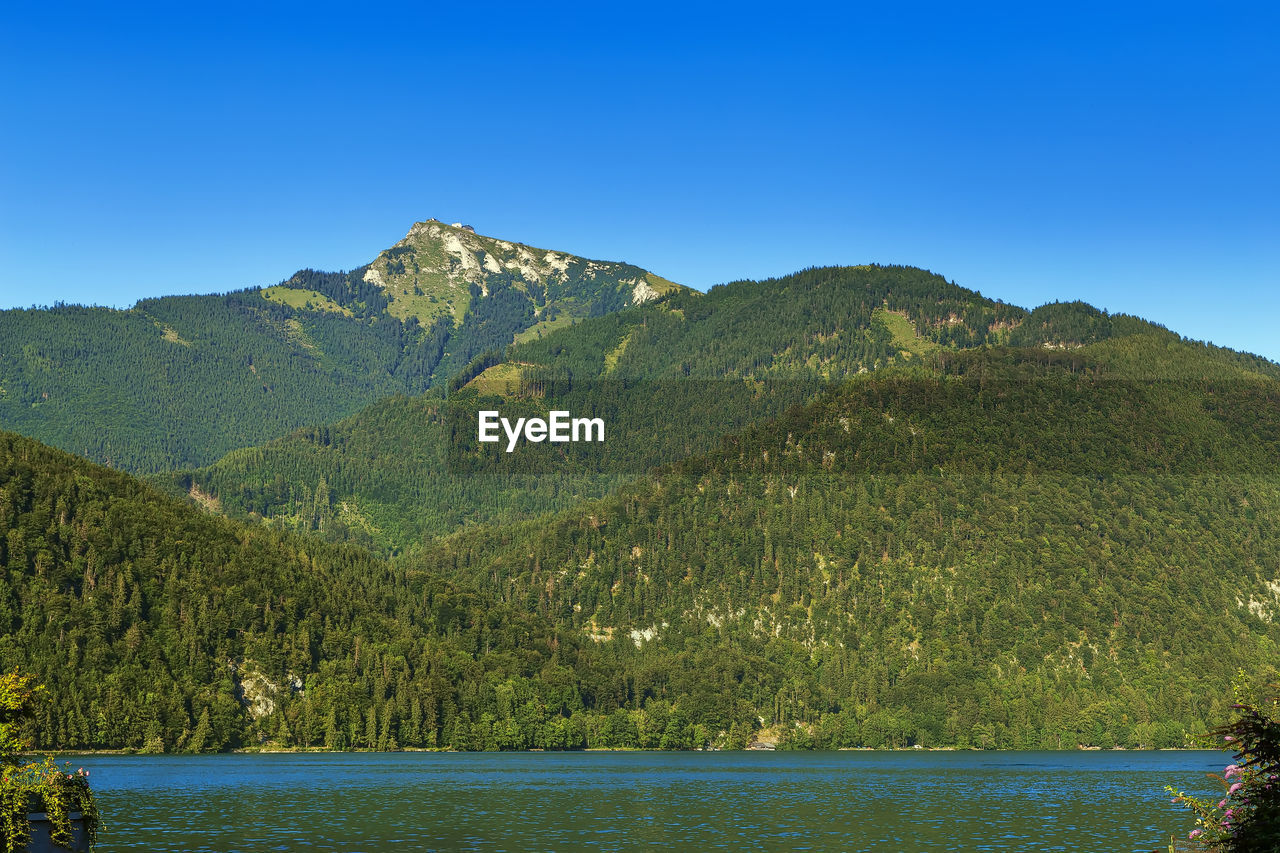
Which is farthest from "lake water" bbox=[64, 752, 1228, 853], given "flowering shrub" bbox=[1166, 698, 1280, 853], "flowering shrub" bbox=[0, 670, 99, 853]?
"flowering shrub" bbox=[1166, 698, 1280, 853]

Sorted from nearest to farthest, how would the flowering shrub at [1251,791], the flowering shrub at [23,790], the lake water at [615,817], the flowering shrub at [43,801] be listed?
the flowering shrub at [1251,791], the flowering shrub at [23,790], the flowering shrub at [43,801], the lake water at [615,817]

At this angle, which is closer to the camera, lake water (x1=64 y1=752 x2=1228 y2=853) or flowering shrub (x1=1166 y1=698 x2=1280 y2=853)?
flowering shrub (x1=1166 y1=698 x2=1280 y2=853)

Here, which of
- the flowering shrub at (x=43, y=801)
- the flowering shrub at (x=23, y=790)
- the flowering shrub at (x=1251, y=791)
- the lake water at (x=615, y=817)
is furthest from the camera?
the lake water at (x=615, y=817)

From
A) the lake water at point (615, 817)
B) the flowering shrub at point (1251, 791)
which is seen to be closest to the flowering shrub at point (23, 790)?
the flowering shrub at point (1251, 791)

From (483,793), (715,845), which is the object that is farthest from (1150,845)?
(483,793)

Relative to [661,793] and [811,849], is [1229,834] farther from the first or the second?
[661,793]

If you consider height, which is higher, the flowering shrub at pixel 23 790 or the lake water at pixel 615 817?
the flowering shrub at pixel 23 790

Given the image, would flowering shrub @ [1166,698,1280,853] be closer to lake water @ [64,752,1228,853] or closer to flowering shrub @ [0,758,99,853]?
flowering shrub @ [0,758,99,853]

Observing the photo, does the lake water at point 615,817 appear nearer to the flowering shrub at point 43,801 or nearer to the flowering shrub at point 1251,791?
the flowering shrub at point 43,801
